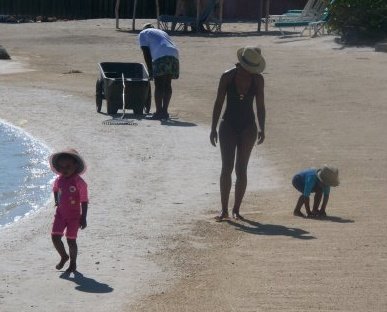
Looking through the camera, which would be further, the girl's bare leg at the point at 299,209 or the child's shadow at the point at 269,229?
the girl's bare leg at the point at 299,209

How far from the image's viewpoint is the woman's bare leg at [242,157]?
11117 millimetres

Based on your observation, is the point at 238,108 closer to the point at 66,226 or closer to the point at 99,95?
the point at 66,226

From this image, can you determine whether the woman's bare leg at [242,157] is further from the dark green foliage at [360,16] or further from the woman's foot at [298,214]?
the dark green foliage at [360,16]

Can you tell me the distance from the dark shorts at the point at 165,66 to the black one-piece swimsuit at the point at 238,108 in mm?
7279

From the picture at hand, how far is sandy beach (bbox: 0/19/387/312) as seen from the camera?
8.46 m

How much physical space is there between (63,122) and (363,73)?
8493mm

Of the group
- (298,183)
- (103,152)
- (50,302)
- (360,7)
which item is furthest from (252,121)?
(360,7)

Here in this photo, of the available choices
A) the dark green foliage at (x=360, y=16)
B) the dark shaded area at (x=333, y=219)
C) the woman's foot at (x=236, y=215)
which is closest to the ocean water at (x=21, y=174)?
the woman's foot at (x=236, y=215)

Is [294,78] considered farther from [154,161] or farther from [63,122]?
[154,161]

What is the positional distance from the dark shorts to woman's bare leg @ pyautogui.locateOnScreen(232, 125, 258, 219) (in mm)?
7201

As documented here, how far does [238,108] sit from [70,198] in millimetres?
2709

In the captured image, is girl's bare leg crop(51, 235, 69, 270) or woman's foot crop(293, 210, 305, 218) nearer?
girl's bare leg crop(51, 235, 69, 270)

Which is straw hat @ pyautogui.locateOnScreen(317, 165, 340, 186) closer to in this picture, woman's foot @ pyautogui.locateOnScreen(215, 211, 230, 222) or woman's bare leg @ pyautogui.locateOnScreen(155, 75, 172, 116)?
woman's foot @ pyautogui.locateOnScreen(215, 211, 230, 222)

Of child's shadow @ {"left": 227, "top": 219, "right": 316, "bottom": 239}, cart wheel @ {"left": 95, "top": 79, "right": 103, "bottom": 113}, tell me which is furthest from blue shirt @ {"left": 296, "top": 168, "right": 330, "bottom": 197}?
cart wheel @ {"left": 95, "top": 79, "right": 103, "bottom": 113}
